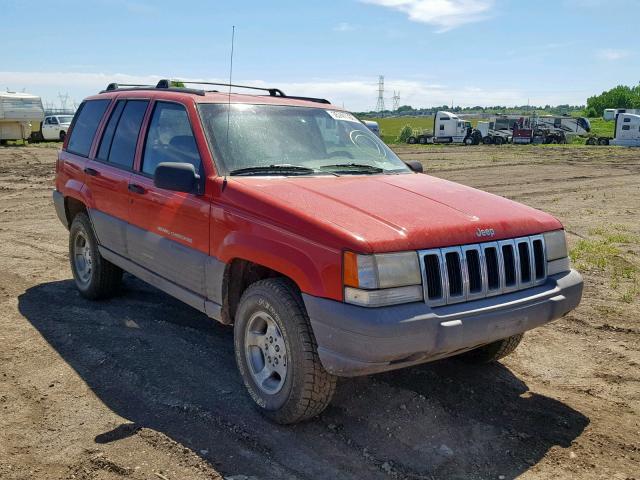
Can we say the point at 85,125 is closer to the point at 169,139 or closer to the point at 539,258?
the point at 169,139

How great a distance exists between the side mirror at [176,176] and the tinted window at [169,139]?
0.60 feet

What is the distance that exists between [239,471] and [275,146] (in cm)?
231

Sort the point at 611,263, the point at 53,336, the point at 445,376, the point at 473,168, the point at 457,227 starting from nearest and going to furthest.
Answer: the point at 457,227, the point at 445,376, the point at 53,336, the point at 611,263, the point at 473,168

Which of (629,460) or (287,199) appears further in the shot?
(287,199)

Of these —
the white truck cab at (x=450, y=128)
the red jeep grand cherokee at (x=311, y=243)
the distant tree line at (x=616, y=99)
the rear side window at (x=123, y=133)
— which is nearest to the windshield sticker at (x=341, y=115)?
the red jeep grand cherokee at (x=311, y=243)

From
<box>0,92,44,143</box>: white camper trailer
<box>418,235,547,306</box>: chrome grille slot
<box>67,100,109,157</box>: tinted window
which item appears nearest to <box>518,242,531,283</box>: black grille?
<box>418,235,547,306</box>: chrome grille slot

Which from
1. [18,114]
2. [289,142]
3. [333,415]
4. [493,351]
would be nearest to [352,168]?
[289,142]

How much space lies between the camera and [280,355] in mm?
3725

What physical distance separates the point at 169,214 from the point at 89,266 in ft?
6.68

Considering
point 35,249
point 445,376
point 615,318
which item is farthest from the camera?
point 35,249

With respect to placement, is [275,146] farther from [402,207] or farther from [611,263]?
[611,263]

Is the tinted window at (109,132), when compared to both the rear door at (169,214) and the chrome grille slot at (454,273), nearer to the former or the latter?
the rear door at (169,214)

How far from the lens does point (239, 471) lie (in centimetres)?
323

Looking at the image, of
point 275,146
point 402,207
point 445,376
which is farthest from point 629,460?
point 275,146
